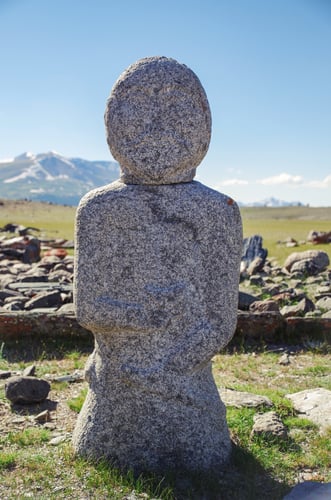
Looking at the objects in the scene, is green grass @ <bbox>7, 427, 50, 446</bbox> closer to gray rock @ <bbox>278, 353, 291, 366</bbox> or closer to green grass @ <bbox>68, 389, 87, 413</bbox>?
green grass @ <bbox>68, 389, 87, 413</bbox>

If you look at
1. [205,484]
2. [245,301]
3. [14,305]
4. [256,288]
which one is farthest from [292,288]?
[205,484]

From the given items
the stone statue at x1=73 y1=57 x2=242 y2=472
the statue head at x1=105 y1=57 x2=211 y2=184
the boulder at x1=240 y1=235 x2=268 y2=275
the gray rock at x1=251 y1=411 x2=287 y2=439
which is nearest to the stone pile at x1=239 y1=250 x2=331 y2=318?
the boulder at x1=240 y1=235 x2=268 y2=275

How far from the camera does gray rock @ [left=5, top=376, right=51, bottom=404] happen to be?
20.6 ft

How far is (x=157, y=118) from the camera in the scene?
4.42 meters

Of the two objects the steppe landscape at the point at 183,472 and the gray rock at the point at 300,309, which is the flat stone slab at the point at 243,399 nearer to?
the steppe landscape at the point at 183,472

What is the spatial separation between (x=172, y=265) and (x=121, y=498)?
6.14ft

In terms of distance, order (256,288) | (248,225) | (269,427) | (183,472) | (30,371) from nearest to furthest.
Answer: (183,472)
(269,427)
(30,371)
(256,288)
(248,225)

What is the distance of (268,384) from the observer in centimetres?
759

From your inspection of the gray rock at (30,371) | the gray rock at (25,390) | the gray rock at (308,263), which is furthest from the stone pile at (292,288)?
the gray rock at (25,390)

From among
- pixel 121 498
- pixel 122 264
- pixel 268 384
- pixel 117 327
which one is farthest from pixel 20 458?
pixel 268 384

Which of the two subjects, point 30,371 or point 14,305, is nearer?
point 30,371

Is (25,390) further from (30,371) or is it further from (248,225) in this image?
(248,225)

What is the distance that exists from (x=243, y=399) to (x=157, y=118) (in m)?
3.67

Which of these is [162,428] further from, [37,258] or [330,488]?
[37,258]
